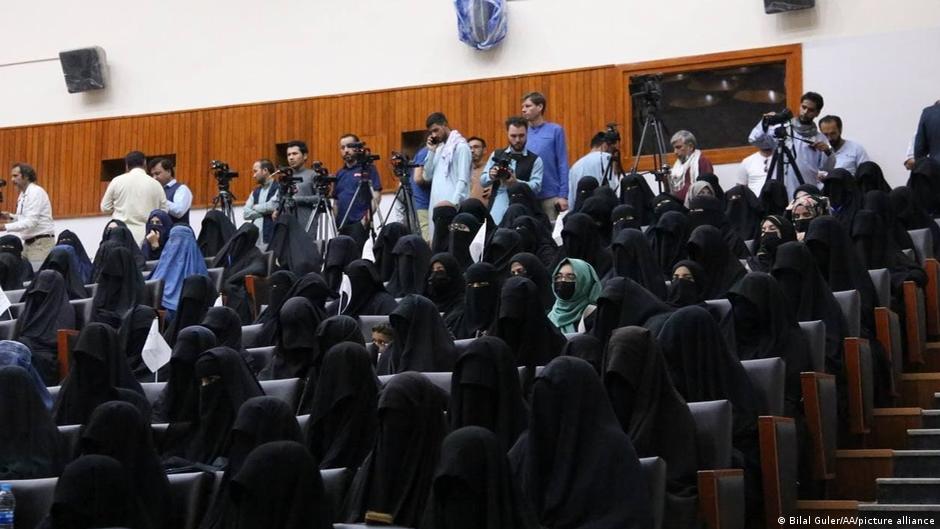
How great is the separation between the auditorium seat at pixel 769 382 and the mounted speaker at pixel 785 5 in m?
7.58

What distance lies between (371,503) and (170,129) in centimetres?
1096

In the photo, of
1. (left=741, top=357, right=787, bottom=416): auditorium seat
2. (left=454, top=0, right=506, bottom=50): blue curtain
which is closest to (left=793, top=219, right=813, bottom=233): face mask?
(left=741, top=357, right=787, bottom=416): auditorium seat

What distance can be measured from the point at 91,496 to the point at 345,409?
1.35m

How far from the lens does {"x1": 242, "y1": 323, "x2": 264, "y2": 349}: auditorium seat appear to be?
9.34 metres

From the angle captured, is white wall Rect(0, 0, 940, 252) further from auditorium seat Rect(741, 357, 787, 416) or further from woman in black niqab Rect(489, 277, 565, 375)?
auditorium seat Rect(741, 357, 787, 416)

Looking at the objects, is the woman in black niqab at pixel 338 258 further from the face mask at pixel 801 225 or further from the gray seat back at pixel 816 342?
the gray seat back at pixel 816 342

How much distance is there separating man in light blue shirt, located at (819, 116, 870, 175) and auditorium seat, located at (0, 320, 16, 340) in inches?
Answer: 237

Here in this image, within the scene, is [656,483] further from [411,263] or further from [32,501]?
[411,263]

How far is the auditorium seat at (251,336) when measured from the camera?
9.34 m

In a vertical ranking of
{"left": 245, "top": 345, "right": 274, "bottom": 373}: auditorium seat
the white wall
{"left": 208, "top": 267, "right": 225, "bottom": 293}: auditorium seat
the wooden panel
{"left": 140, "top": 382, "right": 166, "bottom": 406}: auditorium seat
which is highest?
the white wall

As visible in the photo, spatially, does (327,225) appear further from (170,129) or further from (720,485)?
(720,485)

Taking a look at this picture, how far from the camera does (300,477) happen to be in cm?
534

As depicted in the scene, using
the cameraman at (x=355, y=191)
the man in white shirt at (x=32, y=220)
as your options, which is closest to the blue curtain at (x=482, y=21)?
the cameraman at (x=355, y=191)

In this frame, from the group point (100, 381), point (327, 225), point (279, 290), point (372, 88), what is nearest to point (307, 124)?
point (372, 88)
